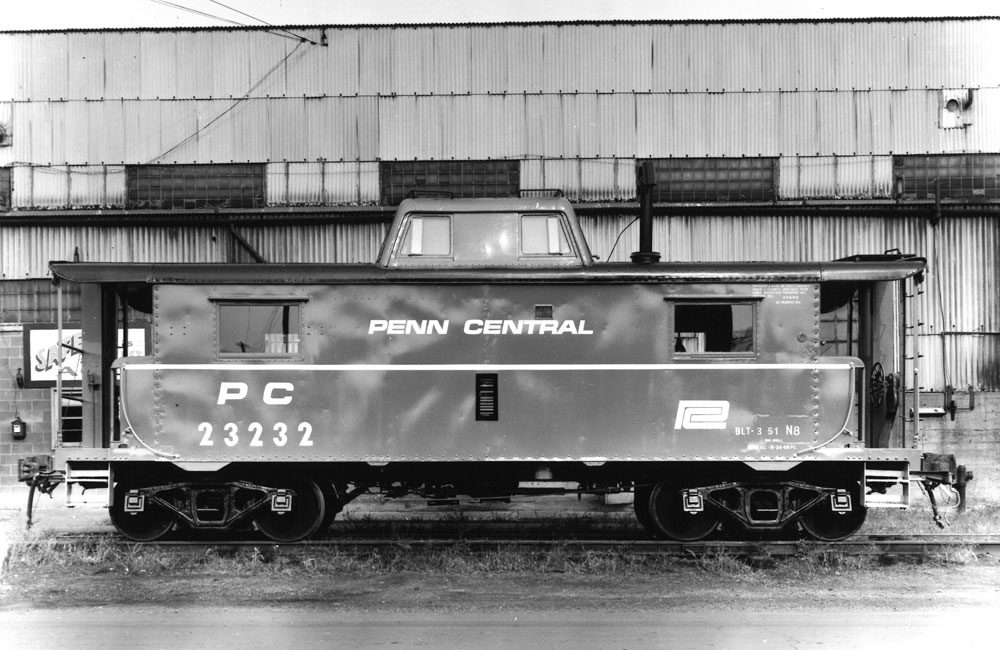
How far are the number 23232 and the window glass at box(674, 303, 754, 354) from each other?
4409 mm

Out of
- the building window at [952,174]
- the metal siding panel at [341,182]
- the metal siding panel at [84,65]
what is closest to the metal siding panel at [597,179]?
the metal siding panel at [341,182]

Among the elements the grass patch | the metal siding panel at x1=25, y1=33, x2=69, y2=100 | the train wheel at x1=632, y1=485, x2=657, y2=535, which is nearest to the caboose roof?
the train wheel at x1=632, y1=485, x2=657, y2=535

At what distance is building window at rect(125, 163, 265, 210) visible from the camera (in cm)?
1516

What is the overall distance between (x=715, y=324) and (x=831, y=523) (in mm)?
2995

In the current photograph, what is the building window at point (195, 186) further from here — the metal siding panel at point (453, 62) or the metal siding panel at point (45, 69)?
the metal siding panel at point (453, 62)

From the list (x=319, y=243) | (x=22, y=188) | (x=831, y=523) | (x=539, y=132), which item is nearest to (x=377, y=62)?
(x=539, y=132)

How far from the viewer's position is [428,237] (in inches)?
393

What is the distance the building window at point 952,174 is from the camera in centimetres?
1504

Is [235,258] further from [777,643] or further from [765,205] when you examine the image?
[777,643]

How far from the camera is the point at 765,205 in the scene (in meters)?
14.8

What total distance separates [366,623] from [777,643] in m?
3.36

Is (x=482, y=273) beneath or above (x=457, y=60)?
beneath

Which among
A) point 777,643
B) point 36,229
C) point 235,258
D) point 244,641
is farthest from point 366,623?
point 36,229

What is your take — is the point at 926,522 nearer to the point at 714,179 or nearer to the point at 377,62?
the point at 714,179
